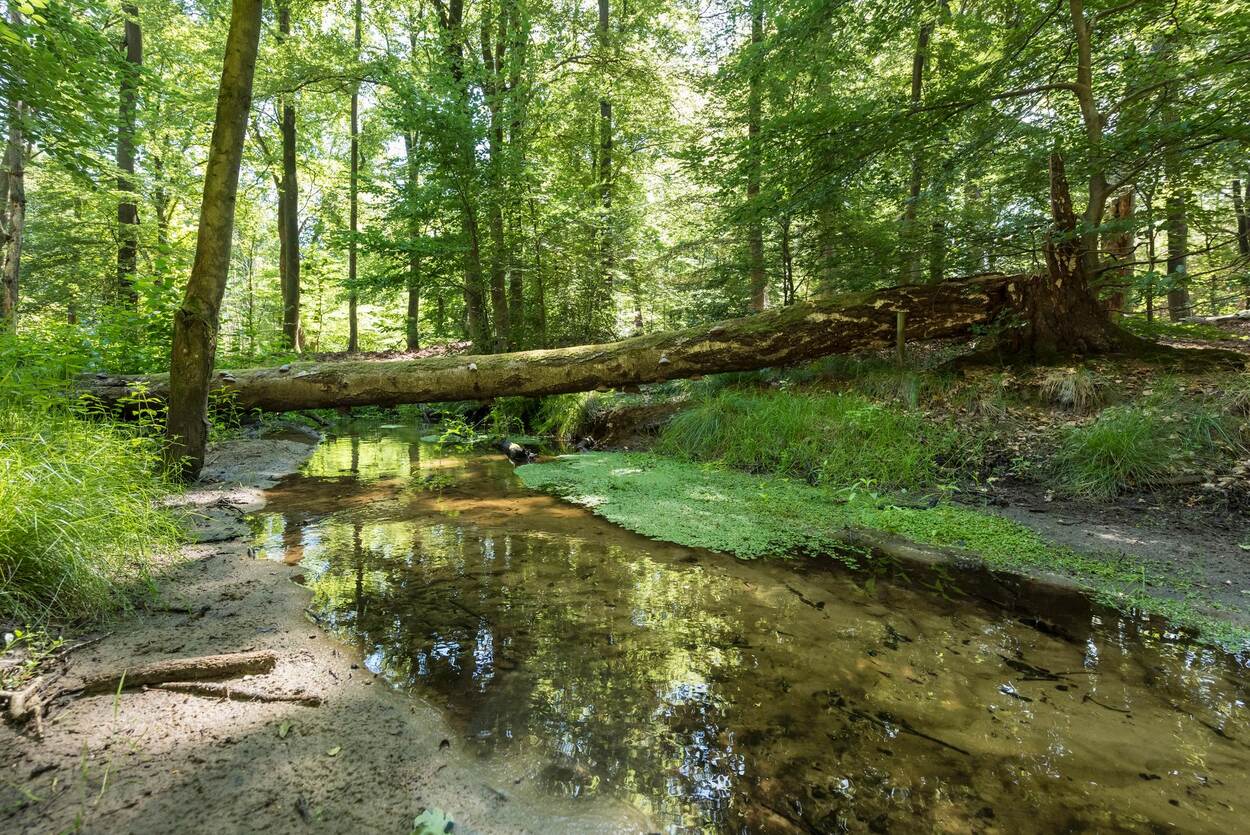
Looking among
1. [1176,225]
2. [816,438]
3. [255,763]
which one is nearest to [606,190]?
[816,438]

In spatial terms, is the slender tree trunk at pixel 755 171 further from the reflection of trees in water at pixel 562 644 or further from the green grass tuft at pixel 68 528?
the green grass tuft at pixel 68 528

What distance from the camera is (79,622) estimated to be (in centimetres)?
199

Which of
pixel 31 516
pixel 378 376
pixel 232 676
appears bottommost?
pixel 232 676

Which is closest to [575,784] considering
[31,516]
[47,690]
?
[47,690]

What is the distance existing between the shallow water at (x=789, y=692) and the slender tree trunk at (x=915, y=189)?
4.72m

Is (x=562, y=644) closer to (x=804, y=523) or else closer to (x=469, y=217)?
(x=804, y=523)

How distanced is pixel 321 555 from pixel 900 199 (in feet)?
25.8

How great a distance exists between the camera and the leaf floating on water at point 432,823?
49.6 inches

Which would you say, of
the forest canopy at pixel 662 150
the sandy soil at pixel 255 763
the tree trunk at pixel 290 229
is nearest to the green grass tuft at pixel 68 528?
the sandy soil at pixel 255 763

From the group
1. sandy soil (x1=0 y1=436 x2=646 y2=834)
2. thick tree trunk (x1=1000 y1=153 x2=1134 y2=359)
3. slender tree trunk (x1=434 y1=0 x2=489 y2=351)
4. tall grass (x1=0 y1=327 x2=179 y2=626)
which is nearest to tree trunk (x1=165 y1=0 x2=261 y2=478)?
tall grass (x1=0 y1=327 x2=179 y2=626)

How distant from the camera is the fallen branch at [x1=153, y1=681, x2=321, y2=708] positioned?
5.57ft

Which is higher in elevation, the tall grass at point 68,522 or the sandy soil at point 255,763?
the tall grass at point 68,522

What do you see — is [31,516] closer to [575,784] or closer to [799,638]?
[575,784]

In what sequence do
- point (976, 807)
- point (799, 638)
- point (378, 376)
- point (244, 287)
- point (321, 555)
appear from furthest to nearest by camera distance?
point (244, 287) < point (378, 376) < point (321, 555) < point (799, 638) < point (976, 807)
